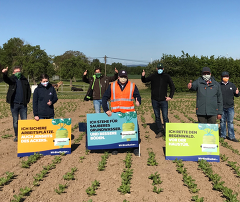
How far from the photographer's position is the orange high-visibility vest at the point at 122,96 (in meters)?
5.58

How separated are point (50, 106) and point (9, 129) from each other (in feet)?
12.5

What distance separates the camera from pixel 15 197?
356 cm

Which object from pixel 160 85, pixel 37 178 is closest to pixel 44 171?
pixel 37 178

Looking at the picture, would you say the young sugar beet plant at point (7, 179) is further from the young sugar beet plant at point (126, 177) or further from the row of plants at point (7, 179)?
the young sugar beet plant at point (126, 177)

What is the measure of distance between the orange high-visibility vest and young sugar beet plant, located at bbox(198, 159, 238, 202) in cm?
203

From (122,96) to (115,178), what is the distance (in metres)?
1.94

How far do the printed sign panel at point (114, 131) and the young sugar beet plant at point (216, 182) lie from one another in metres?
1.58

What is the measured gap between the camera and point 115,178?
4.46m

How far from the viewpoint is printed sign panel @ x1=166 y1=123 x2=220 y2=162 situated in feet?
17.3

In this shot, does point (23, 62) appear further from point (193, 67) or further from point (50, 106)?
point (50, 106)

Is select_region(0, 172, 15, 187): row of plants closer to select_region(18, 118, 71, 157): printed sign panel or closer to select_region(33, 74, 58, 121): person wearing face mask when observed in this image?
select_region(18, 118, 71, 157): printed sign panel

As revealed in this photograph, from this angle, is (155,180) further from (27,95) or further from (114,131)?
(27,95)

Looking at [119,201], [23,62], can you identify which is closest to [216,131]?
[119,201]

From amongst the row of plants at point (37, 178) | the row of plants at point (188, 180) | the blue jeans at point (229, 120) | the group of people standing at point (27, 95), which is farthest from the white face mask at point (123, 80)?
the blue jeans at point (229, 120)
